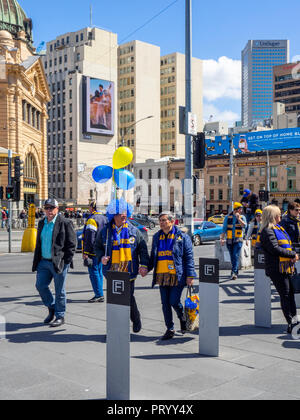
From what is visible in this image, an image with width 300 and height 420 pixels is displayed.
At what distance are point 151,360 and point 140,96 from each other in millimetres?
115063

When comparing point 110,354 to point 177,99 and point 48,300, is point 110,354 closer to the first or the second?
point 48,300

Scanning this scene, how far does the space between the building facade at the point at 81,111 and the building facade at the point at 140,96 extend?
3173 mm

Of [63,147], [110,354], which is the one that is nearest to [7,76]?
[110,354]

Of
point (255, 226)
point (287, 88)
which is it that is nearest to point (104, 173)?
point (255, 226)

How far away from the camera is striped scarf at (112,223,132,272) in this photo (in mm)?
6465

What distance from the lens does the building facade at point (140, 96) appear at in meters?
116

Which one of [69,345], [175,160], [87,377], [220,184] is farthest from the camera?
[175,160]

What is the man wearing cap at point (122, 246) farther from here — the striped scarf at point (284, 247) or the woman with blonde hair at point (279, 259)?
the striped scarf at point (284, 247)

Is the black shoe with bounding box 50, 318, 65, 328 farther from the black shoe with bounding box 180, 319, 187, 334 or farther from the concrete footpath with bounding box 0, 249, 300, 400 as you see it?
the black shoe with bounding box 180, 319, 187, 334

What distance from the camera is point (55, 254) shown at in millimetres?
7012

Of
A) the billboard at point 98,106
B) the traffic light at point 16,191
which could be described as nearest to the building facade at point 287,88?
the billboard at point 98,106

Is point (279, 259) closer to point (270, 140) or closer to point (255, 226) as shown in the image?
point (255, 226)

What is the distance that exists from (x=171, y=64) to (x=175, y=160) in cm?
4772
